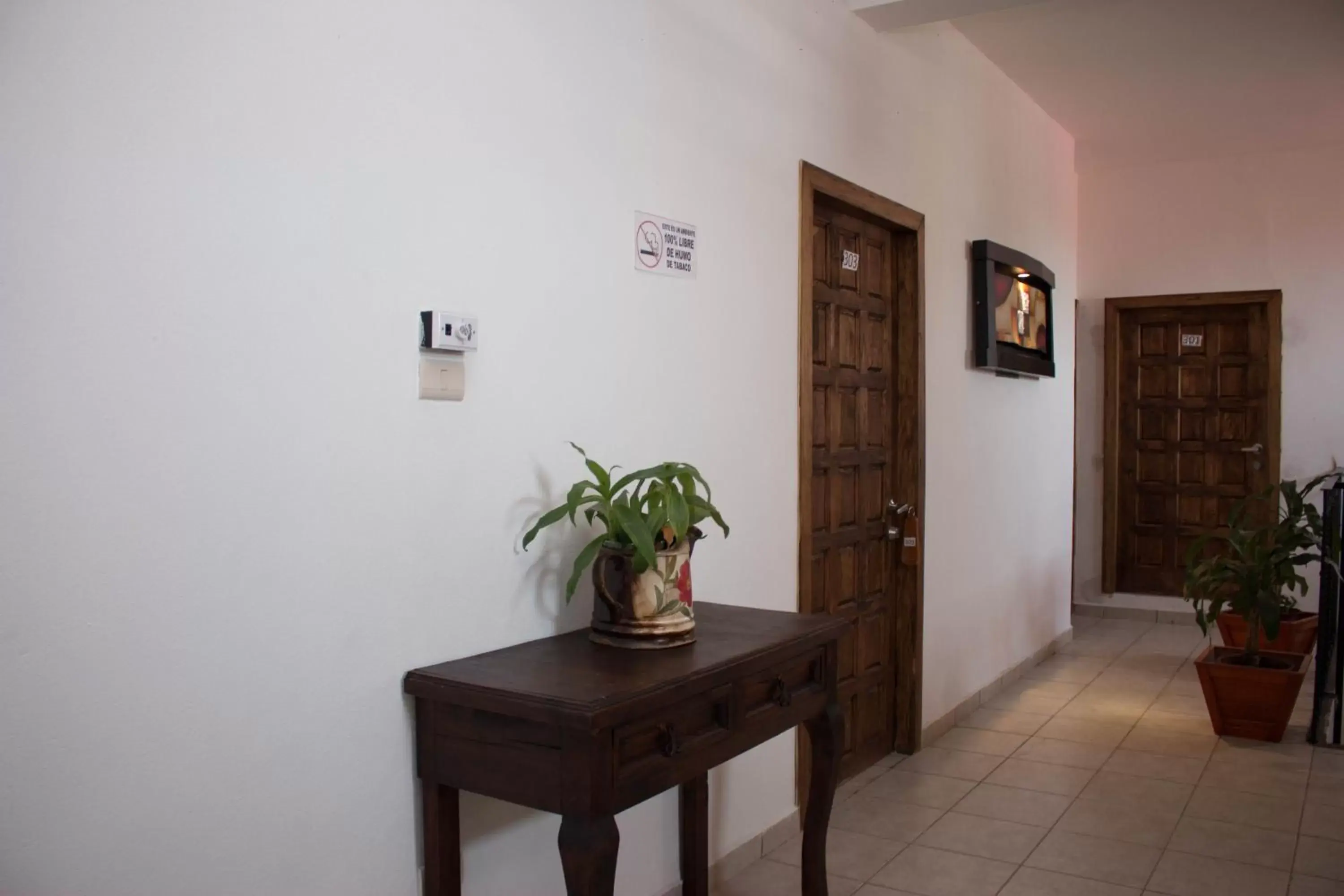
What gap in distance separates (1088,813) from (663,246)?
235cm

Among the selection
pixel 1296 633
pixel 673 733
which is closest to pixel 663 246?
pixel 673 733

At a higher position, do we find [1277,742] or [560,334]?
[560,334]

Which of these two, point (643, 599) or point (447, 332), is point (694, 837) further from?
point (447, 332)

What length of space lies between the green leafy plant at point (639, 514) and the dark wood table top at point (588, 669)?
141 millimetres

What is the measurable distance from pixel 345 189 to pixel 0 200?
574mm

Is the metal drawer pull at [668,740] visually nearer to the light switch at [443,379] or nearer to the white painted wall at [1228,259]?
the light switch at [443,379]

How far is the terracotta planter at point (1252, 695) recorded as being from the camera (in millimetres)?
4273

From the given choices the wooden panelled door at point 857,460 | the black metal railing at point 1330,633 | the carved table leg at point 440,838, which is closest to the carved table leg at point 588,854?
the carved table leg at point 440,838

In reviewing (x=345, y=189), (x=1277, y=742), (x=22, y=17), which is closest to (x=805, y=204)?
(x=345, y=189)

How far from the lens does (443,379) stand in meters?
2.06

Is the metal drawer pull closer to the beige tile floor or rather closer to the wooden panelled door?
the beige tile floor

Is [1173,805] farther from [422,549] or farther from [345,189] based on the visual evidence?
[345,189]

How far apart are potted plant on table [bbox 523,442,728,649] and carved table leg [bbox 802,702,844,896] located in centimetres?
47

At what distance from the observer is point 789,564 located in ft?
10.9
